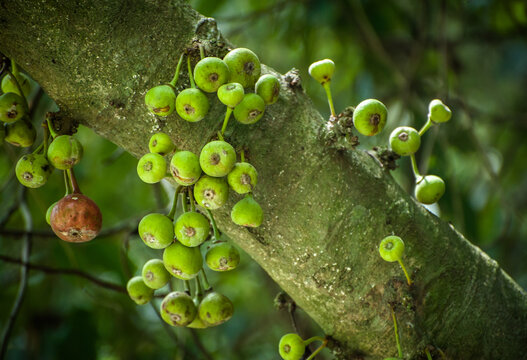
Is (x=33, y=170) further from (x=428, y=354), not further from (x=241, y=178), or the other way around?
(x=428, y=354)

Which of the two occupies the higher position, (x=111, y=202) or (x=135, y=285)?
(x=135, y=285)

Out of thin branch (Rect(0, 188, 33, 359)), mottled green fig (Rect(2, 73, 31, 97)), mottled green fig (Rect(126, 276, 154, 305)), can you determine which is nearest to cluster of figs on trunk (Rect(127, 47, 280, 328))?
mottled green fig (Rect(126, 276, 154, 305))

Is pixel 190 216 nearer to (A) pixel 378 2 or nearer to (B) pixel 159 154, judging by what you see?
(B) pixel 159 154

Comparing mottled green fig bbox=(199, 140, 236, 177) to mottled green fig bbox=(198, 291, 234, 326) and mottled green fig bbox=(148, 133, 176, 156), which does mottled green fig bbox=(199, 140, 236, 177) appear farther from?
mottled green fig bbox=(198, 291, 234, 326)

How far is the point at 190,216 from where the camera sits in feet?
2.99

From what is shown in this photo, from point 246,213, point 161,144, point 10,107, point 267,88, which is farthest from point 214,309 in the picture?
point 10,107

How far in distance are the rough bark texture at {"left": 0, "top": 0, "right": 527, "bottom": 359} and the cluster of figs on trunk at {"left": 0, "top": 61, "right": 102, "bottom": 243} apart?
0.24ft

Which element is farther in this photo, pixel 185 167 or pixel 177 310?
pixel 177 310

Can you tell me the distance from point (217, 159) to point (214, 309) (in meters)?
0.38

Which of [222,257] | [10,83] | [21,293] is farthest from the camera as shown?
[21,293]

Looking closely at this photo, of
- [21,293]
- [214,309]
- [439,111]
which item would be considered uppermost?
[439,111]

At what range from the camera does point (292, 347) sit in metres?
1.04

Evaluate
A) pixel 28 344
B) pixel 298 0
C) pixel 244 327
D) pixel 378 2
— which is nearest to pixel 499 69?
pixel 378 2

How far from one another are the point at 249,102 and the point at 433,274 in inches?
23.2
